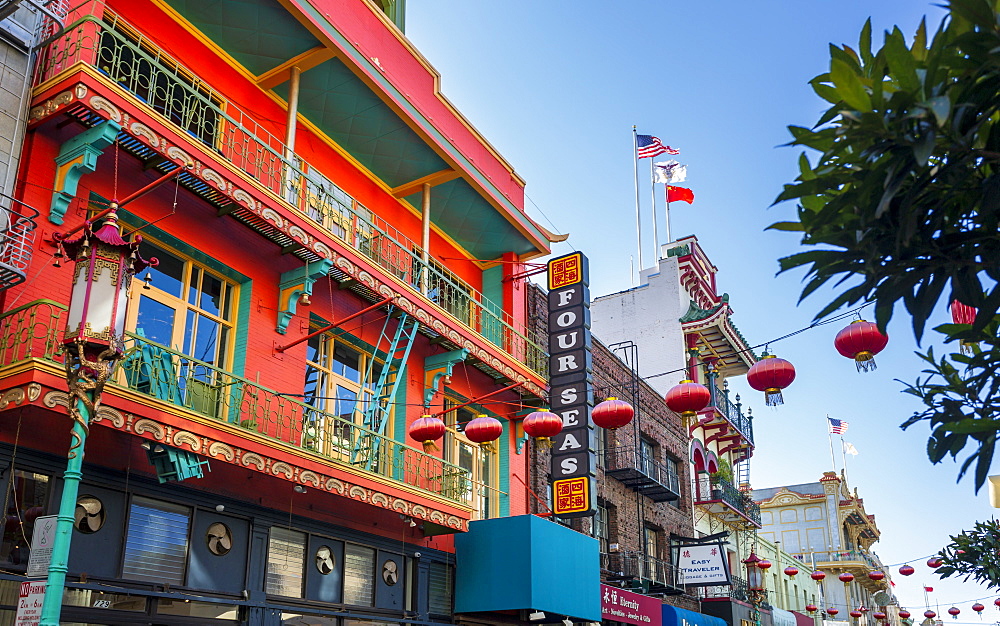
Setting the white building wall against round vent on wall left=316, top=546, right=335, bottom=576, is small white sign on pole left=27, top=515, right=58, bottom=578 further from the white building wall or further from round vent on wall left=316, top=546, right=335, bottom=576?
the white building wall

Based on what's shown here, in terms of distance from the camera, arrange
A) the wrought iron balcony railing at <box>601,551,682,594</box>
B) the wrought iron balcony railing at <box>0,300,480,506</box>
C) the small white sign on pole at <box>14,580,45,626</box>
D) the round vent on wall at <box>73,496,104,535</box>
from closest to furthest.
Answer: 1. the small white sign on pole at <box>14,580,45,626</box>
2. the wrought iron balcony railing at <box>0,300,480,506</box>
3. the round vent on wall at <box>73,496,104,535</box>
4. the wrought iron balcony railing at <box>601,551,682,594</box>

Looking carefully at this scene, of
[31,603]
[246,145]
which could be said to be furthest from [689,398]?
[31,603]

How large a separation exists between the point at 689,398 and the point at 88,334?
11.3 m

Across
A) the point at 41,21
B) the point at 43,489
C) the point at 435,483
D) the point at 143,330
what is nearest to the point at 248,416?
the point at 143,330

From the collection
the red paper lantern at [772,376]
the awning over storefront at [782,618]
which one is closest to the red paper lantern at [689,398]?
the red paper lantern at [772,376]

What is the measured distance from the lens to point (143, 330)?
526 inches

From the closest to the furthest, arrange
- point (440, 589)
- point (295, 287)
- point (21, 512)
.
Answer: point (21, 512) < point (295, 287) < point (440, 589)

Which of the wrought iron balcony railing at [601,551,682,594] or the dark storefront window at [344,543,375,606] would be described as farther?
the wrought iron balcony railing at [601,551,682,594]

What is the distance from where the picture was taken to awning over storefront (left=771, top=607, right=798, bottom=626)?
128ft

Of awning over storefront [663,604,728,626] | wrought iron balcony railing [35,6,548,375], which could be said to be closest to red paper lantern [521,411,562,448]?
wrought iron balcony railing [35,6,548,375]

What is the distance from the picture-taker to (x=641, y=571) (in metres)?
27.6

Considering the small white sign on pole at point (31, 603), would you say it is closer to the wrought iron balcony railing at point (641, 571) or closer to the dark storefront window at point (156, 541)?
the dark storefront window at point (156, 541)

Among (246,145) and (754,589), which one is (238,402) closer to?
(246,145)

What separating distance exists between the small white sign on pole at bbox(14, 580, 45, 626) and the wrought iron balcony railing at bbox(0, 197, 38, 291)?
388 centimetres
